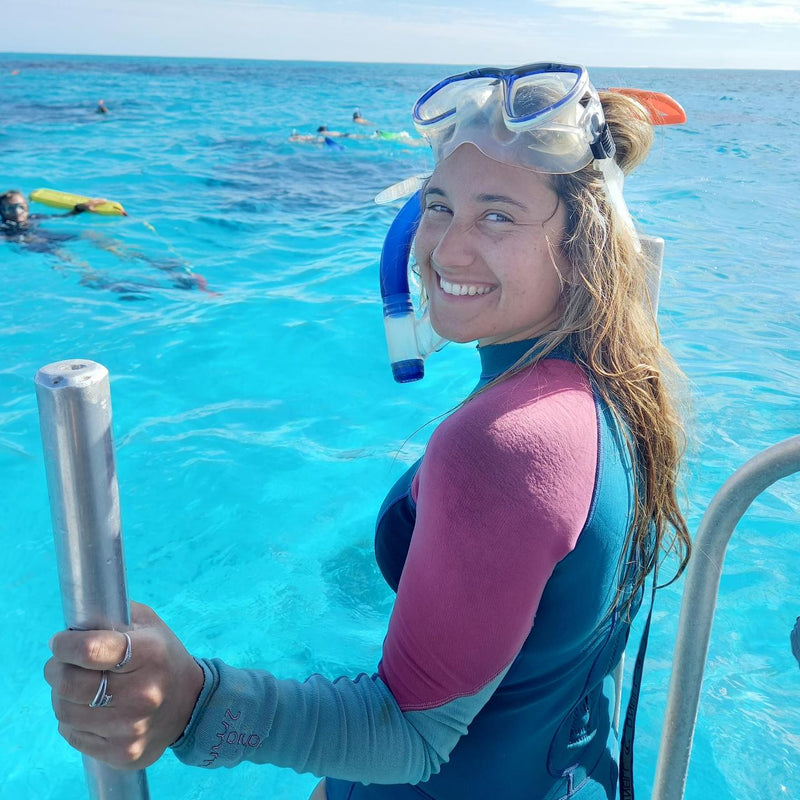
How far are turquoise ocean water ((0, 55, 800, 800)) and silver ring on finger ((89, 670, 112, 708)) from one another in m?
1.28

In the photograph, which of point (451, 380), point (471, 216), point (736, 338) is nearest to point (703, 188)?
point (736, 338)

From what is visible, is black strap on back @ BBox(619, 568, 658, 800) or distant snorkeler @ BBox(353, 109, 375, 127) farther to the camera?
distant snorkeler @ BBox(353, 109, 375, 127)

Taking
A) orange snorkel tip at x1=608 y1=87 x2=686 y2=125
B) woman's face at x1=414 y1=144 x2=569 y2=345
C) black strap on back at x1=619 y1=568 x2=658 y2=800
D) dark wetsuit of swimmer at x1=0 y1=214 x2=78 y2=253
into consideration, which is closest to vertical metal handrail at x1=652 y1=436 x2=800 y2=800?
black strap on back at x1=619 y1=568 x2=658 y2=800

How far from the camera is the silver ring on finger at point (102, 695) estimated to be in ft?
2.75

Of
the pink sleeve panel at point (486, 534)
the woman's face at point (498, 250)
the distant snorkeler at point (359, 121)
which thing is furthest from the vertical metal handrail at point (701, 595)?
the distant snorkeler at point (359, 121)

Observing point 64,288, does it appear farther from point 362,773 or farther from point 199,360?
point 362,773

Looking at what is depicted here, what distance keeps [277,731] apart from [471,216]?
32.1 inches

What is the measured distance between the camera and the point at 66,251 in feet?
26.0

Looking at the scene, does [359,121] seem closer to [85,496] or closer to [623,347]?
[623,347]

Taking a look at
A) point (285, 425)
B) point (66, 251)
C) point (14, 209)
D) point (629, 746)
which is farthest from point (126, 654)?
point (14, 209)

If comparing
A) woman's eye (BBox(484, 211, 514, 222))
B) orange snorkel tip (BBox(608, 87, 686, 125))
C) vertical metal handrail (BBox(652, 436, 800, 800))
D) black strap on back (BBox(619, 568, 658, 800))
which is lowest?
black strap on back (BBox(619, 568, 658, 800))

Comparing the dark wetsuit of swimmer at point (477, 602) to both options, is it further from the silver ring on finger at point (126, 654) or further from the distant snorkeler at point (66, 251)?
the distant snorkeler at point (66, 251)

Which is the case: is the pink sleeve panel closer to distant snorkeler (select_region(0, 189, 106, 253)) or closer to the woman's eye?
the woman's eye

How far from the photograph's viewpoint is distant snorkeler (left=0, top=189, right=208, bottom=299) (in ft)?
23.8
